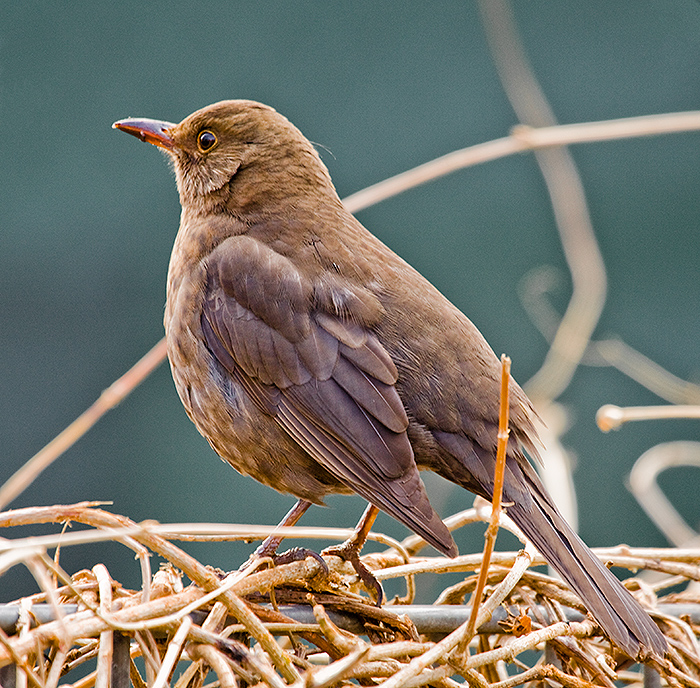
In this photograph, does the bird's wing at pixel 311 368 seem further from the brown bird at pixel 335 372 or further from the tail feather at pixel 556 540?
the tail feather at pixel 556 540

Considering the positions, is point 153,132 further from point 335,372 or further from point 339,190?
point 339,190

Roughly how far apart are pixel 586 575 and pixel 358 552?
542 mm

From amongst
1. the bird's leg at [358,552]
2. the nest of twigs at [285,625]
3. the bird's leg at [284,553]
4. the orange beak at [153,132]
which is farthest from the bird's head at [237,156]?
the nest of twigs at [285,625]

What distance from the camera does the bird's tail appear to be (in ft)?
5.70

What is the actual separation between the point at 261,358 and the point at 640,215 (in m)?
3.70

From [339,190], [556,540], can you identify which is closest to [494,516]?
[556,540]

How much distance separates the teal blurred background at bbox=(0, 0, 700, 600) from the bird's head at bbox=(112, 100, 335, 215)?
2.13m

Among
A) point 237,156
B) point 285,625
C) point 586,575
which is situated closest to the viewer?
point 285,625

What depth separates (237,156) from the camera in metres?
2.91

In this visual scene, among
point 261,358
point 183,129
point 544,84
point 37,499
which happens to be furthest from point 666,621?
point 544,84

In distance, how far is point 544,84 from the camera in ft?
17.9

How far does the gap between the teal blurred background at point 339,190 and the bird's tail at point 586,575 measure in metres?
2.91

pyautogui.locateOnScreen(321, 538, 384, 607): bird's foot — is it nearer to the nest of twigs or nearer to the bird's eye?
the nest of twigs

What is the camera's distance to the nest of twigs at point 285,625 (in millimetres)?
1319
